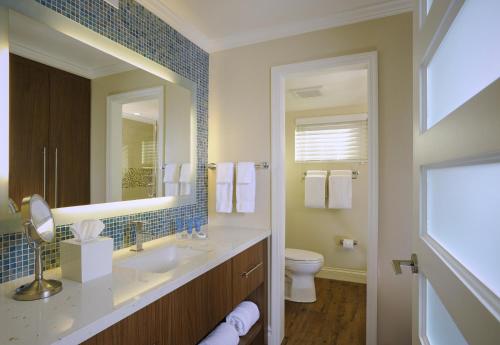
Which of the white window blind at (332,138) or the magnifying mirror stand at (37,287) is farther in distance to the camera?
the white window blind at (332,138)

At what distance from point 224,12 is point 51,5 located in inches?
40.4

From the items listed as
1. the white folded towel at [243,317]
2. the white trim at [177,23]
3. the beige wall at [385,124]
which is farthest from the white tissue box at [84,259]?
the white trim at [177,23]

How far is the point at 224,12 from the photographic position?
1.90 m

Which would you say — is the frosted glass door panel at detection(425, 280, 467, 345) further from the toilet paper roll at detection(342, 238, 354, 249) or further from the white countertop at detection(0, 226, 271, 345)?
the toilet paper roll at detection(342, 238, 354, 249)

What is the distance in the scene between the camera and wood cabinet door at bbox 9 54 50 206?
110 cm

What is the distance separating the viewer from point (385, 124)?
6.01 ft

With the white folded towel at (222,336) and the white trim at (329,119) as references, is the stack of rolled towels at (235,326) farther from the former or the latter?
the white trim at (329,119)

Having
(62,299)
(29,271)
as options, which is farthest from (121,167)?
(62,299)

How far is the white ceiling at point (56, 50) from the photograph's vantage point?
3.71 feet

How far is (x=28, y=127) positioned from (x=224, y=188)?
1296 mm

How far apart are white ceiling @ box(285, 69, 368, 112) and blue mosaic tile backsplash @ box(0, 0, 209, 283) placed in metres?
0.84

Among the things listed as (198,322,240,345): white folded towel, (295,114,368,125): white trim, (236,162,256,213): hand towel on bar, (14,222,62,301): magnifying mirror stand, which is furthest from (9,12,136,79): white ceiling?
(295,114,368,125): white trim

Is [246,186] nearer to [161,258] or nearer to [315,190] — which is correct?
[161,258]

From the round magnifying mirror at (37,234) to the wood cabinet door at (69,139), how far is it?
32 centimetres
